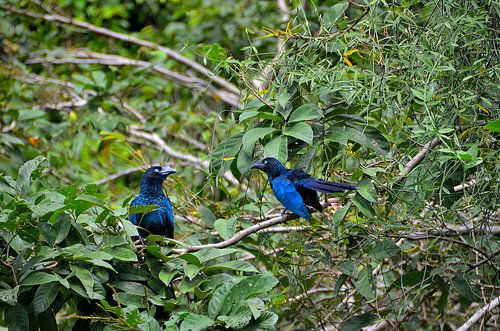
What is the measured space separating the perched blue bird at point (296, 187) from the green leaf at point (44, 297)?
42.8 inches

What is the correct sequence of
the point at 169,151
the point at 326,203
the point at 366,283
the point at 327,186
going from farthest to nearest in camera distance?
the point at 169,151, the point at 366,283, the point at 326,203, the point at 327,186

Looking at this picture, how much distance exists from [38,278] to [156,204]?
4.30ft

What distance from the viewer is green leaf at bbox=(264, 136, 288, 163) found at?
334 centimetres

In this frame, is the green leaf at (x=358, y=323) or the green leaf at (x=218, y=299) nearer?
the green leaf at (x=218, y=299)

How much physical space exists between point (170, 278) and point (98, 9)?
5.36 meters

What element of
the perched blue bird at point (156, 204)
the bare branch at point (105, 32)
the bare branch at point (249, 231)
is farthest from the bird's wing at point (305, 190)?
the bare branch at point (105, 32)

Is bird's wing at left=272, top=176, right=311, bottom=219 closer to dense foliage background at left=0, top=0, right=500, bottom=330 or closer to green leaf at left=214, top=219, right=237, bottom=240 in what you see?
dense foliage background at left=0, top=0, right=500, bottom=330

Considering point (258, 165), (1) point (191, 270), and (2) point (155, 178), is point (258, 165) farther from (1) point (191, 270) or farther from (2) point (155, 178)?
(2) point (155, 178)

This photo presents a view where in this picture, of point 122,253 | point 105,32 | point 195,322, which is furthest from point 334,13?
point 105,32

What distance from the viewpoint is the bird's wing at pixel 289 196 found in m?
3.61

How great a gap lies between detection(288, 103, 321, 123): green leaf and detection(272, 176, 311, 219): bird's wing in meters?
0.35

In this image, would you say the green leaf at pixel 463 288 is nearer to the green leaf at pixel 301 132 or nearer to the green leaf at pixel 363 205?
the green leaf at pixel 363 205

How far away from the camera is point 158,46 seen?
7.49m

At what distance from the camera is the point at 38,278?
10.4ft
